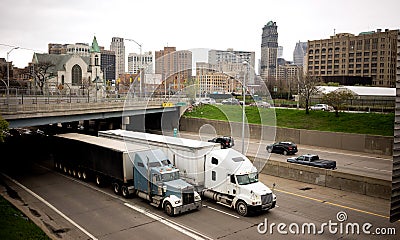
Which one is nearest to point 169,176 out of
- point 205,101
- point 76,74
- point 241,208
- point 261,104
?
point 241,208

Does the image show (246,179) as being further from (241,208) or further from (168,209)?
(168,209)

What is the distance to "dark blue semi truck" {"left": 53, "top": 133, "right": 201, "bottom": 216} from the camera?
18.5m

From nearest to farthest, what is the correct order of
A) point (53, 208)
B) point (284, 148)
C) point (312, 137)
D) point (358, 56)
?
point (53, 208) < point (284, 148) < point (312, 137) < point (358, 56)

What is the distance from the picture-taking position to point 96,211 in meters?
19.2

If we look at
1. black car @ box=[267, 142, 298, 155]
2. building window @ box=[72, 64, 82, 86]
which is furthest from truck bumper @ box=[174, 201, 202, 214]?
building window @ box=[72, 64, 82, 86]

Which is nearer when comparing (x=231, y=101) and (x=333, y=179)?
(x=333, y=179)

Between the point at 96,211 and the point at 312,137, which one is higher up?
the point at 312,137

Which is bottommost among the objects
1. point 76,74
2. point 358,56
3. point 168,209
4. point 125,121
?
point 168,209

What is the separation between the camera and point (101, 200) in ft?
69.3

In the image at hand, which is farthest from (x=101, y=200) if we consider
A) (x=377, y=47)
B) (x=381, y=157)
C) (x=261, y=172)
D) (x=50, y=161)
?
(x=377, y=47)

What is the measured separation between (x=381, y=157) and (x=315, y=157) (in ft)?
36.2

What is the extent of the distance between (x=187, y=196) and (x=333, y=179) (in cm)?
1082

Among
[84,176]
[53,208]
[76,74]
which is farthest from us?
[76,74]
